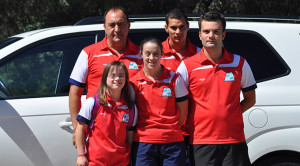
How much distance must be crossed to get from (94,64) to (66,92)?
2.19 feet

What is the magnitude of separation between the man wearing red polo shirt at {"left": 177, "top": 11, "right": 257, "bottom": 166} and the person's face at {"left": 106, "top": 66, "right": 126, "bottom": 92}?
45 cm

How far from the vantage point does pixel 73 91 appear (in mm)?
3633

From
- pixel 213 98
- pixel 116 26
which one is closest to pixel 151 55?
pixel 116 26

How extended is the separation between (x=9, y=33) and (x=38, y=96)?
6276 mm

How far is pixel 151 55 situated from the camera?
339 centimetres

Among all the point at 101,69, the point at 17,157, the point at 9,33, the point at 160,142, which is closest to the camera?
the point at 160,142

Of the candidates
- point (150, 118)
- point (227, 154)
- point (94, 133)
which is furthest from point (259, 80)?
point (94, 133)

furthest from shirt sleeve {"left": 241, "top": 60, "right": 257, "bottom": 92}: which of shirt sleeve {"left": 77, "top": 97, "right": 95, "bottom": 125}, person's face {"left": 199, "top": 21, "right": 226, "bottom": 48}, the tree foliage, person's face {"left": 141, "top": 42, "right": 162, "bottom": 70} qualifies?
the tree foliage

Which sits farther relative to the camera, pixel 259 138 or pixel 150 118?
pixel 259 138

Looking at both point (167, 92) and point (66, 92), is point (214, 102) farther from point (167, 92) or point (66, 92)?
point (66, 92)

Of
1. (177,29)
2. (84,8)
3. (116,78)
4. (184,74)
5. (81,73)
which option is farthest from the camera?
(84,8)

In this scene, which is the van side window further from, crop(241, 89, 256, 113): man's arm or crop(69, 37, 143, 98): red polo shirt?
crop(241, 89, 256, 113): man's arm

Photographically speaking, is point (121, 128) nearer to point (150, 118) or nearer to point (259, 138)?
point (150, 118)

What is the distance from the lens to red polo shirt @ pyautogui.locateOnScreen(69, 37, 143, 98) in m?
3.62
